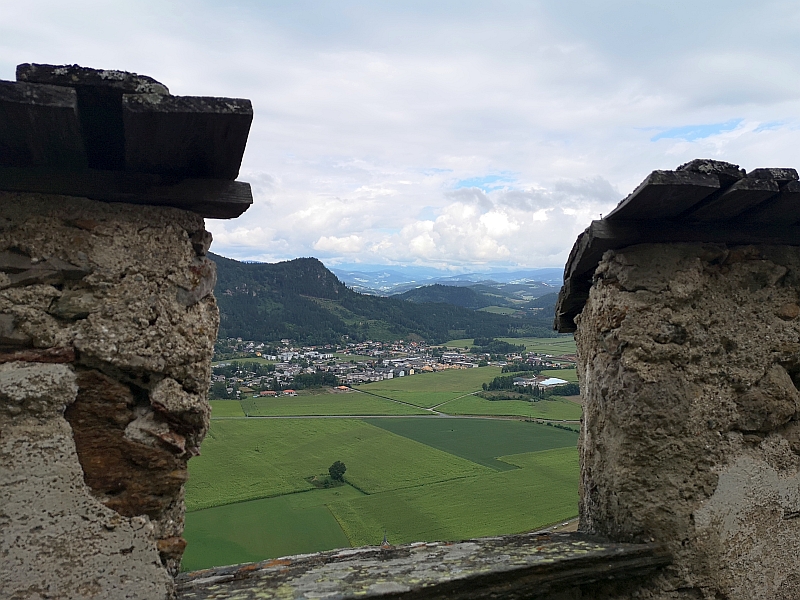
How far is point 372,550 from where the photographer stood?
3.41 metres

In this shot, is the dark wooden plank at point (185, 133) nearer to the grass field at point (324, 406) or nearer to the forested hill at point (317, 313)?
the grass field at point (324, 406)

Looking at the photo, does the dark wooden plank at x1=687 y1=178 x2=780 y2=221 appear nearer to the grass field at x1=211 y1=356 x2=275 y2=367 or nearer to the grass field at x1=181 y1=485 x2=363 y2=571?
the grass field at x1=181 y1=485 x2=363 y2=571

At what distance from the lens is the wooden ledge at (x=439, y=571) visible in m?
2.73

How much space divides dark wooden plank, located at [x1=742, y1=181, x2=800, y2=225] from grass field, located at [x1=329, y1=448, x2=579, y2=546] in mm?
12643

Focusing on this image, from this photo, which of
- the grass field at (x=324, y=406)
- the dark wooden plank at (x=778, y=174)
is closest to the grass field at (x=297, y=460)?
the grass field at (x=324, y=406)

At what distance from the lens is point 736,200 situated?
3055 millimetres

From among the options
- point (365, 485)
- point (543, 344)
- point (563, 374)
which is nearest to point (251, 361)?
point (563, 374)

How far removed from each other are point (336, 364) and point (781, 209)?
4859cm

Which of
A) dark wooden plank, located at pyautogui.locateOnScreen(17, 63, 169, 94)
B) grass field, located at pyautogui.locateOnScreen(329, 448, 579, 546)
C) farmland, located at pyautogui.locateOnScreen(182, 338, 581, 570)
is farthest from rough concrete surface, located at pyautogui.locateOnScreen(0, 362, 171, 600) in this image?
grass field, located at pyautogui.locateOnScreen(329, 448, 579, 546)

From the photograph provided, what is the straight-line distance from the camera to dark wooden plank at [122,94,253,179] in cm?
215

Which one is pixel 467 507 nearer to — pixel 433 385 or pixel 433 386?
pixel 433 386

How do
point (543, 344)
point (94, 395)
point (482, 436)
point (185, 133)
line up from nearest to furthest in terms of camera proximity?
point (185, 133), point (94, 395), point (482, 436), point (543, 344)

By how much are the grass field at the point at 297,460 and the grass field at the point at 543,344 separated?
128 ft

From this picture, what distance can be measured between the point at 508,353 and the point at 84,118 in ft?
208
